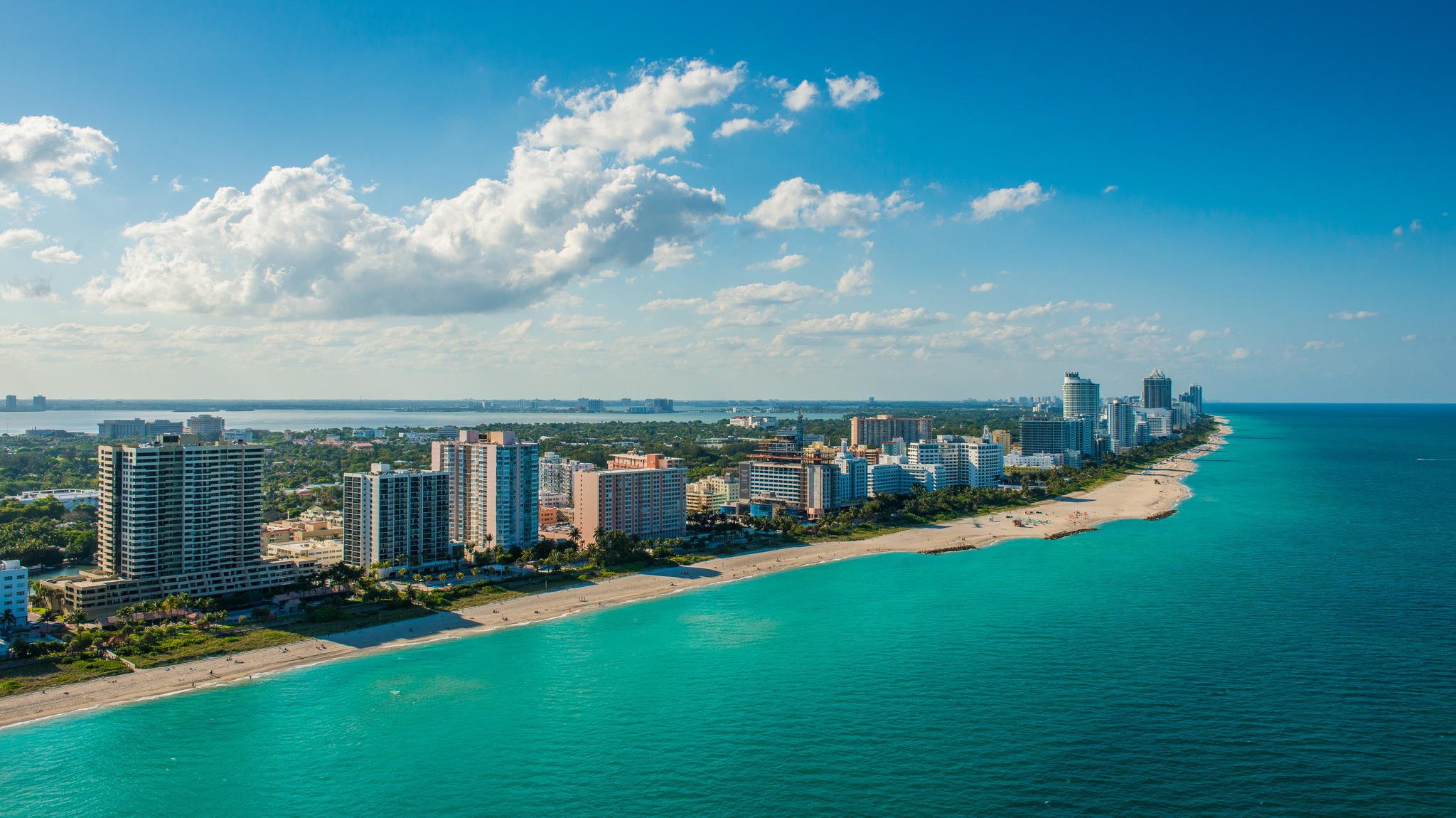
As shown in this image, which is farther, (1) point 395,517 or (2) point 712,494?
(2) point 712,494

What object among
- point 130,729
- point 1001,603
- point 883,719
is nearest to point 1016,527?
point 1001,603

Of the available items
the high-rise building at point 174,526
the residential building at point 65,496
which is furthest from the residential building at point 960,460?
the residential building at point 65,496

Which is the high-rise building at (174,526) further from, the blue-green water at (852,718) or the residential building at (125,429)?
the residential building at (125,429)

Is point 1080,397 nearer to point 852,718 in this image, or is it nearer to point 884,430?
point 884,430

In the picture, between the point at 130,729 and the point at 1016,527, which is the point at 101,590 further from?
the point at 1016,527

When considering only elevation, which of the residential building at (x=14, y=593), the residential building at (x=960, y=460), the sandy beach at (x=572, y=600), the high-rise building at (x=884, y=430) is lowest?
the sandy beach at (x=572, y=600)

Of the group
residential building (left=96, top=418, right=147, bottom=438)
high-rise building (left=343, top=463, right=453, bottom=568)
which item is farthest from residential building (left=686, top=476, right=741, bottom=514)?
residential building (left=96, top=418, right=147, bottom=438)

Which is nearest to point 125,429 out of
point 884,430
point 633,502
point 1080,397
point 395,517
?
point 395,517
